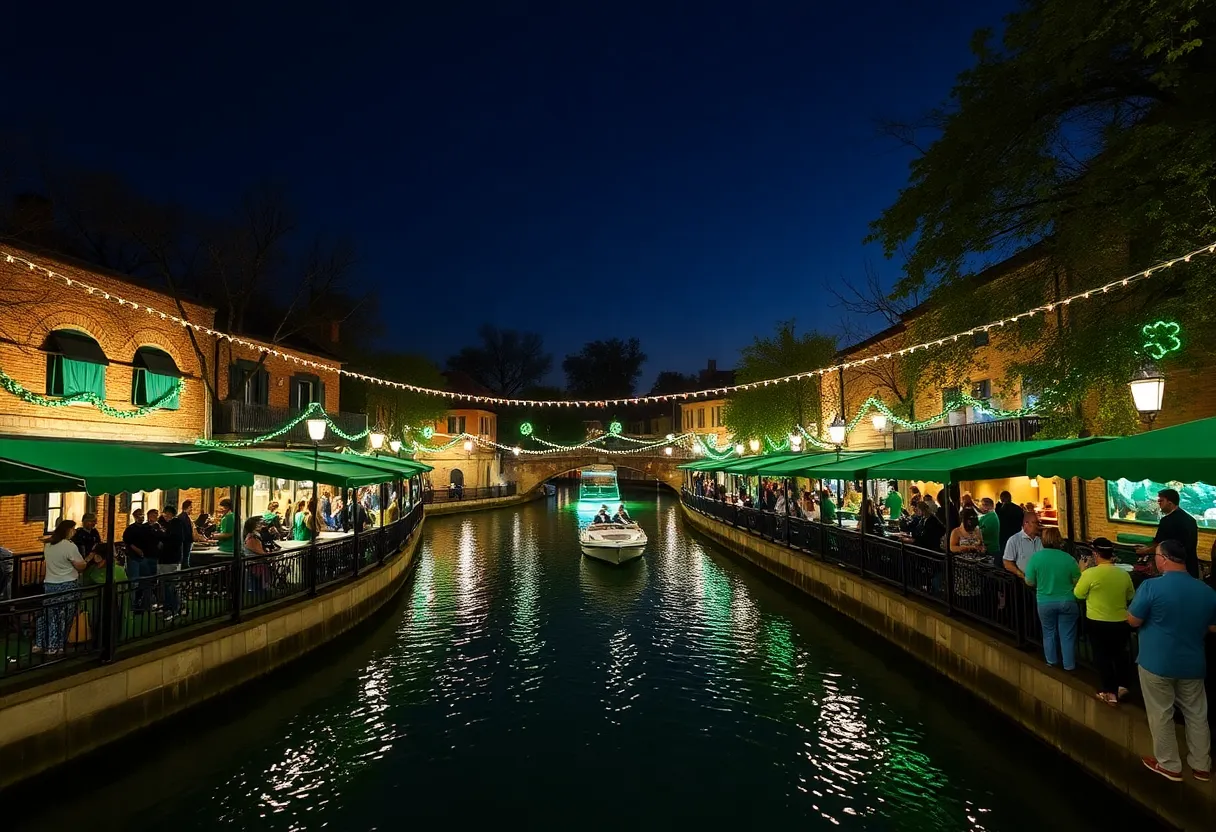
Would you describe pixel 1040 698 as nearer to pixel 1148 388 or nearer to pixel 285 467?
pixel 1148 388

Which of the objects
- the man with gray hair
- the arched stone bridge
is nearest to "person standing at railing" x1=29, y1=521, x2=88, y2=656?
the man with gray hair

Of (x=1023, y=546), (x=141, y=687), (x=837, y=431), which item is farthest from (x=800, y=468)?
(x=141, y=687)

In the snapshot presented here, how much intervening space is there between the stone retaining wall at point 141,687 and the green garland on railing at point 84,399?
7.80 meters

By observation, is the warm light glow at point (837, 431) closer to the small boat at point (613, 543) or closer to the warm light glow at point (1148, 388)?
the small boat at point (613, 543)

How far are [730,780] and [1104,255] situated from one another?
12638 mm

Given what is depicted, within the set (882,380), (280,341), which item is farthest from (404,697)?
(882,380)

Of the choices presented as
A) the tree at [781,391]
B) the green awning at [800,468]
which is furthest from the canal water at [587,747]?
the tree at [781,391]

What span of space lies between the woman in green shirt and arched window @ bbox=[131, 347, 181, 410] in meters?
21.7

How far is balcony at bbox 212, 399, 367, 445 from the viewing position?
2328cm

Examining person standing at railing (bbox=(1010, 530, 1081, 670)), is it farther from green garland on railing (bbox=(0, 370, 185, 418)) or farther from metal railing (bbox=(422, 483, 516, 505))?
metal railing (bbox=(422, 483, 516, 505))

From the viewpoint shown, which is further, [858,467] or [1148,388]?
[858,467]

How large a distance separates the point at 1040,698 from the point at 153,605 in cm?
1241

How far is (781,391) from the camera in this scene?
4050 cm

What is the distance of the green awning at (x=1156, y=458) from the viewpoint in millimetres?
6371
